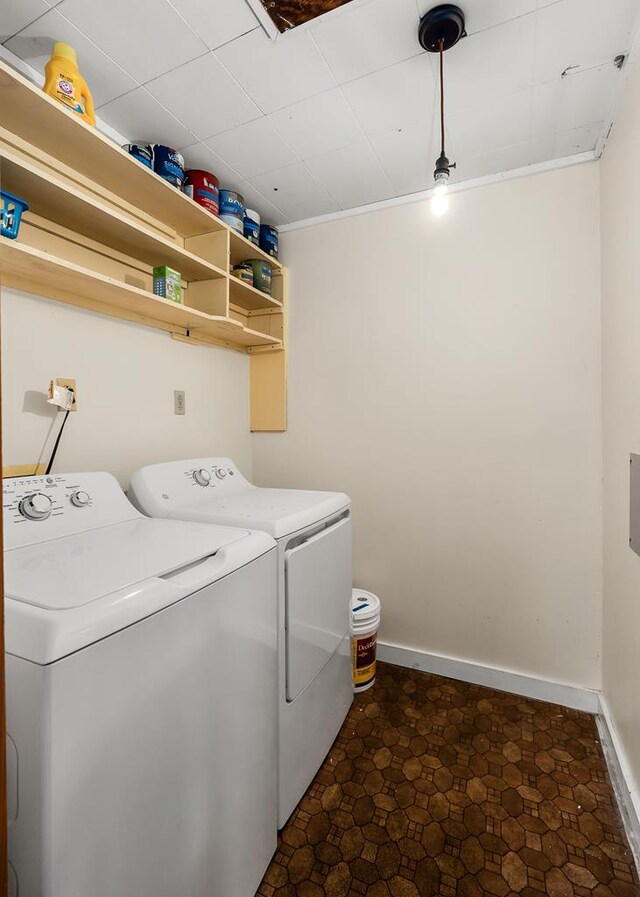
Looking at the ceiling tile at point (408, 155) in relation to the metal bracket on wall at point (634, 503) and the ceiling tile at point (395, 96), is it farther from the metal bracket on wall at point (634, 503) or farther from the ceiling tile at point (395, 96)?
the metal bracket on wall at point (634, 503)

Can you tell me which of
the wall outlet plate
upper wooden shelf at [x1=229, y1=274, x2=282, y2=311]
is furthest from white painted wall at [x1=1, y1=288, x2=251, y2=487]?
upper wooden shelf at [x1=229, y1=274, x2=282, y2=311]


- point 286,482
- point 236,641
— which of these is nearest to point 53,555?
point 236,641

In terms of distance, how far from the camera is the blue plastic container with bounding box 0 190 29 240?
1.10m

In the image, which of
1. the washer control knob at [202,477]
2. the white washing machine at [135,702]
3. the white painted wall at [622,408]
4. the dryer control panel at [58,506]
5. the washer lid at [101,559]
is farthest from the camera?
the washer control knob at [202,477]

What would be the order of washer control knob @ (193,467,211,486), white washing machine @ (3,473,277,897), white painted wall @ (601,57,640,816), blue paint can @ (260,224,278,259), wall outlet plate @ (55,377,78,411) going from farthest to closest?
blue paint can @ (260,224,278,259) → washer control knob @ (193,467,211,486) → wall outlet plate @ (55,377,78,411) → white painted wall @ (601,57,640,816) → white washing machine @ (3,473,277,897)

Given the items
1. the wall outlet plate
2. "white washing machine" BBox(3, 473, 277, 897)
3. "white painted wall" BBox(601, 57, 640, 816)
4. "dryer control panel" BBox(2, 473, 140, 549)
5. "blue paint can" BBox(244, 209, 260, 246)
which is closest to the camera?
"white washing machine" BBox(3, 473, 277, 897)

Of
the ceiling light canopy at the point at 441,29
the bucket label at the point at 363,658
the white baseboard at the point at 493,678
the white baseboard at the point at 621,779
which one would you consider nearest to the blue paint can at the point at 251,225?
the ceiling light canopy at the point at 441,29

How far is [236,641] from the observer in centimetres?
101

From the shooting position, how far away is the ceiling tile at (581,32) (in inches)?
45.4

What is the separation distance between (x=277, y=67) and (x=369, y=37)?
12.1 inches

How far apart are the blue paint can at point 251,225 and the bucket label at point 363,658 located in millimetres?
2042

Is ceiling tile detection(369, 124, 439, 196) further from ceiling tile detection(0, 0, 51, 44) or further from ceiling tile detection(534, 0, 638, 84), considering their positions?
ceiling tile detection(0, 0, 51, 44)

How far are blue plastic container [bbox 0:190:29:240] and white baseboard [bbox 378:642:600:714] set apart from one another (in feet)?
7.49

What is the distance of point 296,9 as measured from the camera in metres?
1.16
